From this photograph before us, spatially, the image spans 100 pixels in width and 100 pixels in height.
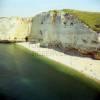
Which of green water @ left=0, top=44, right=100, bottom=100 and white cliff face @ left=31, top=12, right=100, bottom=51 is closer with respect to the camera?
green water @ left=0, top=44, right=100, bottom=100

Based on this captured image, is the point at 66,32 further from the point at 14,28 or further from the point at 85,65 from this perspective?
the point at 14,28

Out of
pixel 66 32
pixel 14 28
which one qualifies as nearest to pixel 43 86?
pixel 66 32

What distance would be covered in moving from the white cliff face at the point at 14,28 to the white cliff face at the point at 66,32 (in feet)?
23.9

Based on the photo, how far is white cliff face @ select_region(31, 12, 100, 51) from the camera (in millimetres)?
26125

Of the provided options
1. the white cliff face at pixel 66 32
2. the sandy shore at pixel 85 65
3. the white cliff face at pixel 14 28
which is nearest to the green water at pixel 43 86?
the sandy shore at pixel 85 65

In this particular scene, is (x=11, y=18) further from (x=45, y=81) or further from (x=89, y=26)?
(x=45, y=81)

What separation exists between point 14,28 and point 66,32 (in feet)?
76.9

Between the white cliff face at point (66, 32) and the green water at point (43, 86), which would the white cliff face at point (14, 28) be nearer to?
the white cliff face at point (66, 32)

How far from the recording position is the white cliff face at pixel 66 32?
85.7 ft

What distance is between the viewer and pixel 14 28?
172ft

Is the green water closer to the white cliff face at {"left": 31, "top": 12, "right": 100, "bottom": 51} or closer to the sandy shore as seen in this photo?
the sandy shore

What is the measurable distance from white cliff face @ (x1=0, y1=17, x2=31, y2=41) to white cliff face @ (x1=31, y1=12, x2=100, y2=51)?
23.9 ft

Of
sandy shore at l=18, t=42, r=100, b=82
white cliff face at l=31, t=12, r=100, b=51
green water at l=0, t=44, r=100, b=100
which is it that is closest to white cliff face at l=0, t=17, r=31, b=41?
white cliff face at l=31, t=12, r=100, b=51

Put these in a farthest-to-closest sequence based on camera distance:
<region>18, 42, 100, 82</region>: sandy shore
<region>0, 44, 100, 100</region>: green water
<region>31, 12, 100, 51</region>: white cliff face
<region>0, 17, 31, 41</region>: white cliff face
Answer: <region>0, 17, 31, 41</region>: white cliff face → <region>31, 12, 100, 51</region>: white cliff face → <region>18, 42, 100, 82</region>: sandy shore → <region>0, 44, 100, 100</region>: green water
